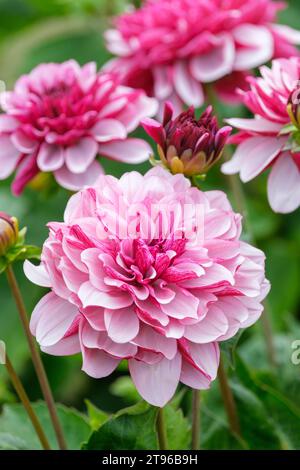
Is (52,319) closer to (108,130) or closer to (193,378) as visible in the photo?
(193,378)

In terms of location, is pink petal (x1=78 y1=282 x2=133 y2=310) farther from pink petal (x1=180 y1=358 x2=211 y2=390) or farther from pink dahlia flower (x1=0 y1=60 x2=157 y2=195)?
pink dahlia flower (x1=0 y1=60 x2=157 y2=195)

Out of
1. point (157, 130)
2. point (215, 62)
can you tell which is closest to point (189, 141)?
point (157, 130)

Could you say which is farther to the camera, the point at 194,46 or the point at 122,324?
the point at 194,46

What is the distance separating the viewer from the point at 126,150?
0.57 metres

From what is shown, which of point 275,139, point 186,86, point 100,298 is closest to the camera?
point 100,298

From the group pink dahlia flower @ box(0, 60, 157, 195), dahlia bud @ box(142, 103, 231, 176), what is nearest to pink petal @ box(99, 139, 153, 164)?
pink dahlia flower @ box(0, 60, 157, 195)

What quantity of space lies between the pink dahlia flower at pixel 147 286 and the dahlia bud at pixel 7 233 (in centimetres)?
5

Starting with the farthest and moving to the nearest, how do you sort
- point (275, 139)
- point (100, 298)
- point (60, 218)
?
point (60, 218), point (275, 139), point (100, 298)

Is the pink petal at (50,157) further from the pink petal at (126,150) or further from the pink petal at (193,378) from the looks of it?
the pink petal at (193,378)

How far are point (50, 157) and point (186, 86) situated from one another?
13 cm

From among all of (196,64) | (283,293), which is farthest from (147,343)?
(283,293)

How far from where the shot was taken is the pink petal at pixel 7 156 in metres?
0.56

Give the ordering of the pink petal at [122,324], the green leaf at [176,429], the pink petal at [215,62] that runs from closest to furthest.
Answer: the pink petal at [122,324], the green leaf at [176,429], the pink petal at [215,62]

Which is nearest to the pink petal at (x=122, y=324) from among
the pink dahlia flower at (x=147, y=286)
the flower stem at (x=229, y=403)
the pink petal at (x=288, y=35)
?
the pink dahlia flower at (x=147, y=286)
